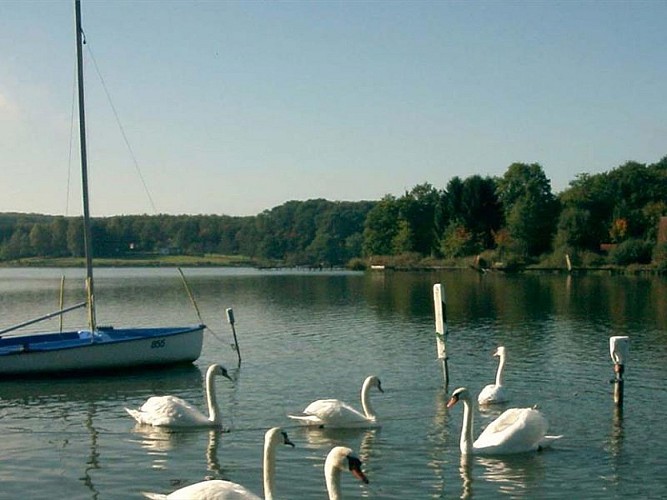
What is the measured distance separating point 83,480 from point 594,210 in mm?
94811

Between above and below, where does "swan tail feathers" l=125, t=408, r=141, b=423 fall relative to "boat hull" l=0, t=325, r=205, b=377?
below

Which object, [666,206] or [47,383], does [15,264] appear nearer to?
[666,206]

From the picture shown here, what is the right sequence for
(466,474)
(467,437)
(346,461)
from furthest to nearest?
1. (467,437)
2. (466,474)
3. (346,461)

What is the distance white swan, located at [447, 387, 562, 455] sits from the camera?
13.8m

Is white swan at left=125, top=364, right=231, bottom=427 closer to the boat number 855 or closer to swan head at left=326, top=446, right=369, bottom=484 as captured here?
the boat number 855

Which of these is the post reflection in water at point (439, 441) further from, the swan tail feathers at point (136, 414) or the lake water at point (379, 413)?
the swan tail feathers at point (136, 414)

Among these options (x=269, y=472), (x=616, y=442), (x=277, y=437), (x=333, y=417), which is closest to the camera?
(x=269, y=472)

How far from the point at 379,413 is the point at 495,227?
303ft

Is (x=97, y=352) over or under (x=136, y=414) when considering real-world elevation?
over

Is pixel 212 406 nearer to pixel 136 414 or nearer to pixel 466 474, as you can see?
pixel 136 414

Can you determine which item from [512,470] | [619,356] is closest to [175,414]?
[512,470]

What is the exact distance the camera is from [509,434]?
13812 mm

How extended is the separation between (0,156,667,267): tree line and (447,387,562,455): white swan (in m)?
75.4

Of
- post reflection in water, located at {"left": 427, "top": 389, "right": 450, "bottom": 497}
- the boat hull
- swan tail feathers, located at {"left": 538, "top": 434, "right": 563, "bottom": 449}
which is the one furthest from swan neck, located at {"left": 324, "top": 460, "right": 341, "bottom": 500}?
the boat hull
